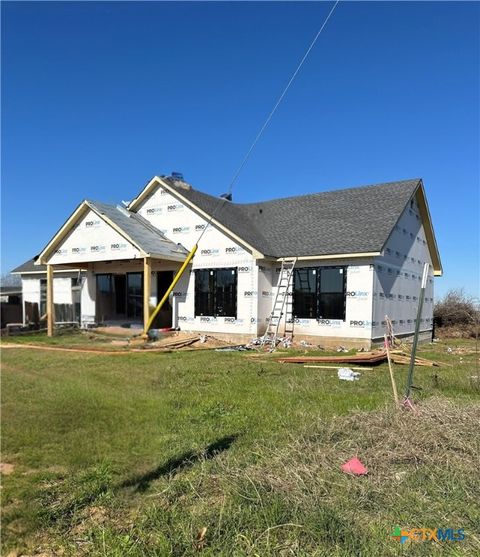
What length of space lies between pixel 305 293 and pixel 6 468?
44.3 ft

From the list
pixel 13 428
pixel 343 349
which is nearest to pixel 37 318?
pixel 343 349

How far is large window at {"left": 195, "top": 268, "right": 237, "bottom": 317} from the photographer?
17844 mm

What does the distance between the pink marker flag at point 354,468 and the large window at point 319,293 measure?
476 inches

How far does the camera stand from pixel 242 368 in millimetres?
11000

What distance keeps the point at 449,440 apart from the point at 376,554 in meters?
2.33

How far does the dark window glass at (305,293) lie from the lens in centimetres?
1681

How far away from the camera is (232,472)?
415 cm

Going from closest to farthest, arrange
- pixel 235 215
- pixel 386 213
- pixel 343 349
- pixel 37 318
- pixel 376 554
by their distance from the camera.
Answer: pixel 376 554
pixel 343 349
pixel 386 213
pixel 235 215
pixel 37 318

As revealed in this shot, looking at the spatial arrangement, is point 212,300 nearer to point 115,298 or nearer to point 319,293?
point 319,293

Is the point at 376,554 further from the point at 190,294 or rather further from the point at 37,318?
the point at 37,318

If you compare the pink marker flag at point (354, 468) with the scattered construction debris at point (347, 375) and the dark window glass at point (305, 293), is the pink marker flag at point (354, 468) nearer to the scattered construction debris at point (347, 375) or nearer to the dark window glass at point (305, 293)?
the scattered construction debris at point (347, 375)

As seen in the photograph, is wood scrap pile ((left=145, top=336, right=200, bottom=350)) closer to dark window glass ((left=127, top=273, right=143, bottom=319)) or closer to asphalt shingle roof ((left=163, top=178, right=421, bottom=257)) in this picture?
asphalt shingle roof ((left=163, top=178, right=421, bottom=257))

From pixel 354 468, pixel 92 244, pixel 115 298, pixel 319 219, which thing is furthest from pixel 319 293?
pixel 354 468

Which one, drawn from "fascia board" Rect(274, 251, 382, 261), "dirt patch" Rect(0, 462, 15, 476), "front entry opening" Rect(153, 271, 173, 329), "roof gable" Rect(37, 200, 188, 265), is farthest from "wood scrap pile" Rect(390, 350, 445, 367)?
"front entry opening" Rect(153, 271, 173, 329)
